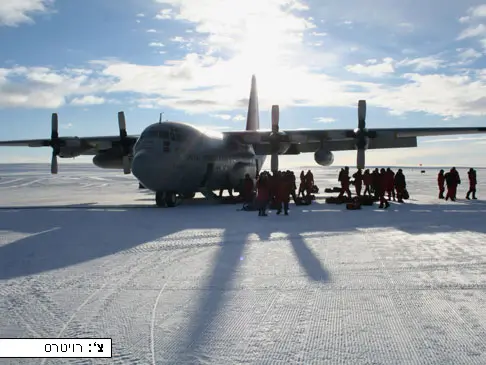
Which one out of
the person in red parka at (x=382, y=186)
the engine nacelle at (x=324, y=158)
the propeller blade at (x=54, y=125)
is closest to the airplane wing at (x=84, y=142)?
the propeller blade at (x=54, y=125)

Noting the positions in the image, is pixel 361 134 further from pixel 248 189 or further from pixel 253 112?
pixel 253 112

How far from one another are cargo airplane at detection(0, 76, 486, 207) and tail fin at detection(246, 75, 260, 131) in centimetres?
515

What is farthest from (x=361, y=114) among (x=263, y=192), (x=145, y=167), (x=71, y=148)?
(x=71, y=148)

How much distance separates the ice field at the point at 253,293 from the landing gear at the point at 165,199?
8.19 metres

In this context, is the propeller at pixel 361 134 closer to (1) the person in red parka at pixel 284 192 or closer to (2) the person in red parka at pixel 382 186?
(2) the person in red parka at pixel 382 186

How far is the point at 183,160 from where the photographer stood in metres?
20.9

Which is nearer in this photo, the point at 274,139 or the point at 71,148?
the point at 274,139

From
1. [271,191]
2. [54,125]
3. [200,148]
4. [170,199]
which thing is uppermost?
[54,125]

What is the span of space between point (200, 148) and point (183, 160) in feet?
5.16

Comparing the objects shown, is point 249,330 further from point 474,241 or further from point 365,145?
point 365,145

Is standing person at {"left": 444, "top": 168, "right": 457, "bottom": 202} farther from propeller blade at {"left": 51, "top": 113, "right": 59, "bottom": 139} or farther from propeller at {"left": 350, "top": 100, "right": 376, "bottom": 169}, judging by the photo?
propeller blade at {"left": 51, "top": 113, "right": 59, "bottom": 139}

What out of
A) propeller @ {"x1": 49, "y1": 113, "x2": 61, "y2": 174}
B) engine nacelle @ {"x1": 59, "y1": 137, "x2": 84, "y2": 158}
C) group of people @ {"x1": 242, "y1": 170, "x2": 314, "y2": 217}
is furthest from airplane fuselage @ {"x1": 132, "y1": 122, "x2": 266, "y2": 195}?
propeller @ {"x1": 49, "y1": 113, "x2": 61, "y2": 174}

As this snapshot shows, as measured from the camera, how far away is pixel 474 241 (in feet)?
35.8

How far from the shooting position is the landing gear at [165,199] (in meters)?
21.2
